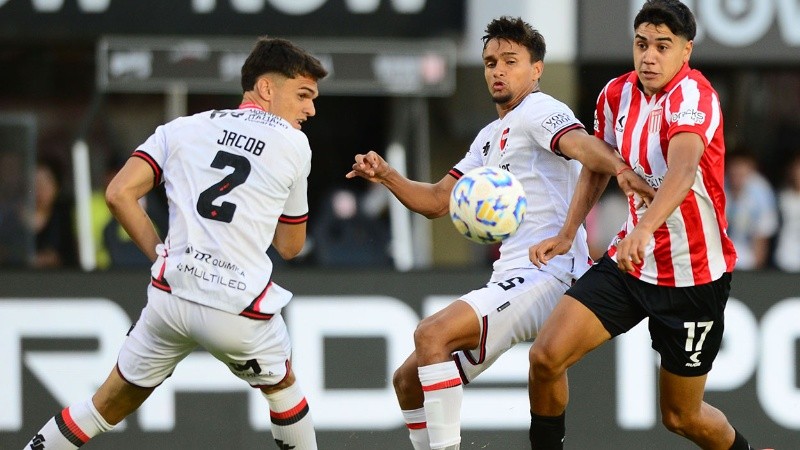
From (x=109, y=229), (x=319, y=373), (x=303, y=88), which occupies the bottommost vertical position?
(x=319, y=373)

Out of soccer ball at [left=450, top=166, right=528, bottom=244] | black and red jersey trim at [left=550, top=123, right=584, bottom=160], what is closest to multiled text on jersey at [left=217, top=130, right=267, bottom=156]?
soccer ball at [left=450, top=166, right=528, bottom=244]

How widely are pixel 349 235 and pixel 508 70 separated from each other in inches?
151

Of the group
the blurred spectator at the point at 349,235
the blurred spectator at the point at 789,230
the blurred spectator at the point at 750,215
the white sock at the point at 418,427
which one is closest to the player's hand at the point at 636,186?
the white sock at the point at 418,427

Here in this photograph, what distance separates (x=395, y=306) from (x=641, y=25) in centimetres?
306

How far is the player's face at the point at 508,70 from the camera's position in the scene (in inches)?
254

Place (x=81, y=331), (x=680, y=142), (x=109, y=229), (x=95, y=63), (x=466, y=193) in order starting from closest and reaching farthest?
(x=680, y=142), (x=466, y=193), (x=81, y=331), (x=109, y=229), (x=95, y=63)

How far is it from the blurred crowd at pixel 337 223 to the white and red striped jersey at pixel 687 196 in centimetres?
378

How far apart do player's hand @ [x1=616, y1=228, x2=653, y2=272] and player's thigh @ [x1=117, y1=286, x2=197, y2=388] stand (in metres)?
1.98

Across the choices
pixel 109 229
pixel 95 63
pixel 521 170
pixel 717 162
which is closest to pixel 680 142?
pixel 717 162

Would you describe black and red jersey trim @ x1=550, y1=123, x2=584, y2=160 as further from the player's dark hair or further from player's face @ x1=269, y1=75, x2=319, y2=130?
player's face @ x1=269, y1=75, x2=319, y2=130

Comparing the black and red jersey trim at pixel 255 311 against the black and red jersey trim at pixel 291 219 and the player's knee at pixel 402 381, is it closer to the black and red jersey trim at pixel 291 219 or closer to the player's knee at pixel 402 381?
the black and red jersey trim at pixel 291 219

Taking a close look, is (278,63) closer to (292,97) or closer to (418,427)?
(292,97)

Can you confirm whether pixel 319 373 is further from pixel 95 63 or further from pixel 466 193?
pixel 95 63

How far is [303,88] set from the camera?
242 inches
